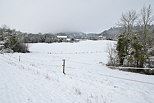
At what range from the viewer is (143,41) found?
21469 mm

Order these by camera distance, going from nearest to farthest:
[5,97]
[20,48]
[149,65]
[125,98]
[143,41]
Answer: [5,97] < [125,98] < [149,65] < [143,41] < [20,48]

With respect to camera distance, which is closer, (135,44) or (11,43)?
(135,44)

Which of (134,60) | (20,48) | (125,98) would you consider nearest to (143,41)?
(134,60)

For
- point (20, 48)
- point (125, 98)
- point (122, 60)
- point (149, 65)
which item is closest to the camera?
point (125, 98)

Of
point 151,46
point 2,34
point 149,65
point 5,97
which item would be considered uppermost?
point 2,34

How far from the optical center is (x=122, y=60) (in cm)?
2434

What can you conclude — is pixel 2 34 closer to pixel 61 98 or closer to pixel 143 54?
pixel 143 54

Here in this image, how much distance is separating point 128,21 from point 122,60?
737 cm

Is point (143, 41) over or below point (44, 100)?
over

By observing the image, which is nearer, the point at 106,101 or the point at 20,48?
the point at 106,101

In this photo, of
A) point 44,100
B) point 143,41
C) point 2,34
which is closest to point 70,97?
point 44,100

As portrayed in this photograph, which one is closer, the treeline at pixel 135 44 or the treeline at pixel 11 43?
the treeline at pixel 135 44

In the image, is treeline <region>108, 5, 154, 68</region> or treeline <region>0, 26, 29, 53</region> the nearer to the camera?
treeline <region>108, 5, 154, 68</region>

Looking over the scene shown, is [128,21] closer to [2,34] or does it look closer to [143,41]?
[143,41]
